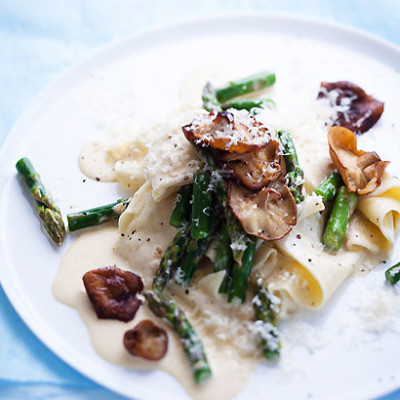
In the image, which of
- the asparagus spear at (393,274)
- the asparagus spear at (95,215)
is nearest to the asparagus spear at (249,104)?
the asparagus spear at (95,215)

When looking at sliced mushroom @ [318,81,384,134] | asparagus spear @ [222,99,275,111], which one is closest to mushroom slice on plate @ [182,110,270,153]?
asparagus spear @ [222,99,275,111]

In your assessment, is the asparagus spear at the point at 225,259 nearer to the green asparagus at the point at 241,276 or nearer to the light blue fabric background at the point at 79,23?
the green asparagus at the point at 241,276

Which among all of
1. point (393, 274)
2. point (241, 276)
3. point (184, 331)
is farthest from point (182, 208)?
point (393, 274)

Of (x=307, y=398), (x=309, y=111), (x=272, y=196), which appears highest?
(x=309, y=111)

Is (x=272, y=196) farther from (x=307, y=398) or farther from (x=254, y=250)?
(x=307, y=398)

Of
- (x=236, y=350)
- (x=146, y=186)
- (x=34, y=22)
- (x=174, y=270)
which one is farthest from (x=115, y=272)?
(x=34, y=22)

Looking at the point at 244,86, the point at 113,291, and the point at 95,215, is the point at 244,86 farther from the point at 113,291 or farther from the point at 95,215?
the point at 113,291
